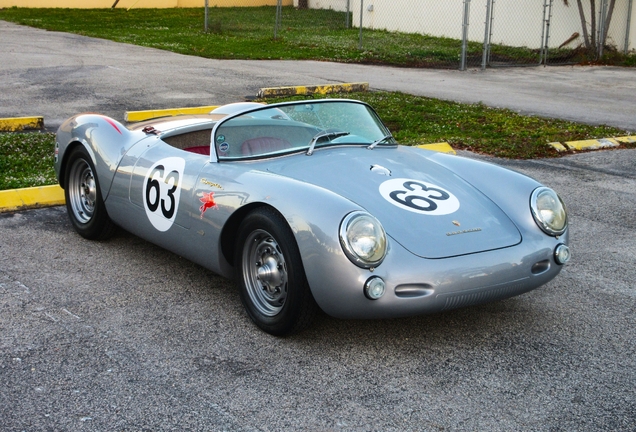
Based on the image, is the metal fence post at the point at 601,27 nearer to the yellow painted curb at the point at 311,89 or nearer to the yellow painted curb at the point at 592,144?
the yellow painted curb at the point at 311,89

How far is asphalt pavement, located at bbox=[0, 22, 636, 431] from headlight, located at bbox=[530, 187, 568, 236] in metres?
0.51

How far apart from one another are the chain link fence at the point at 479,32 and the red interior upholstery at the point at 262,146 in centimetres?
1286

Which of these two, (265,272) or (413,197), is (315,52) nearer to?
(413,197)

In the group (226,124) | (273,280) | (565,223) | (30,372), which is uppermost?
(226,124)

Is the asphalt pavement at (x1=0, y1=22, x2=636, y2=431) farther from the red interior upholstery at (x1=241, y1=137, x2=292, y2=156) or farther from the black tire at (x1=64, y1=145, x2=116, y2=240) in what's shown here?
the red interior upholstery at (x1=241, y1=137, x2=292, y2=156)

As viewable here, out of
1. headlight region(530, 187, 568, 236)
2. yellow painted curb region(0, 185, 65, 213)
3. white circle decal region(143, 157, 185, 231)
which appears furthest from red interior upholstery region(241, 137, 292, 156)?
yellow painted curb region(0, 185, 65, 213)

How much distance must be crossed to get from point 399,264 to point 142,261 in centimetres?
219

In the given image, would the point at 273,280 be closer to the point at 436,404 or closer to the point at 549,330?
the point at 436,404

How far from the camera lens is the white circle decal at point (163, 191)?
4.75 metres

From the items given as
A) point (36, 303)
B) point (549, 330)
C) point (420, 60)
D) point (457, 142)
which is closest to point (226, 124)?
point (36, 303)

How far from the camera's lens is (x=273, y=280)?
4.12 meters

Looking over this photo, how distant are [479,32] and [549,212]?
1905 centimetres

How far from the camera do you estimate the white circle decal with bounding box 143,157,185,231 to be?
4.75 m

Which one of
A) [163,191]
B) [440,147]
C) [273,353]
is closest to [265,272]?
[273,353]
